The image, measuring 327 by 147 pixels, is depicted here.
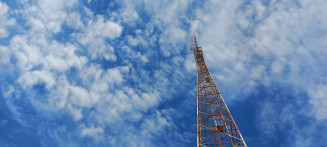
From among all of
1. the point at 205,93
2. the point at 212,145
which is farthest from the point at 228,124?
the point at 205,93

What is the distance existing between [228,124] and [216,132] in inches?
75.7

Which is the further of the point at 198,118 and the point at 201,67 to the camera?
the point at 201,67

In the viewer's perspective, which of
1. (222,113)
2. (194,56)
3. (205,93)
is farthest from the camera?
(194,56)

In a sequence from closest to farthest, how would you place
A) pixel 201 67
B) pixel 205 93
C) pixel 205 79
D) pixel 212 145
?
1. pixel 212 145
2. pixel 205 93
3. pixel 205 79
4. pixel 201 67

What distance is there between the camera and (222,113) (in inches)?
993

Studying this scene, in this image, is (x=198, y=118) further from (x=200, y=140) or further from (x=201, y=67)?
(x=201, y=67)

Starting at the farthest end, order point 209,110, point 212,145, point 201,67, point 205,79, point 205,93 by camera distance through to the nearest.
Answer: point 201,67 → point 205,79 → point 205,93 → point 209,110 → point 212,145

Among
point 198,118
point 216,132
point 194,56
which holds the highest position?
point 194,56

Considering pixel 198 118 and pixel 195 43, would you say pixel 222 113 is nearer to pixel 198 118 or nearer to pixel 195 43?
pixel 198 118

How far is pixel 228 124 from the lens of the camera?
23.2m

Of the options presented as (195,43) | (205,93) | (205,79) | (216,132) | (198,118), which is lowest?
(216,132)

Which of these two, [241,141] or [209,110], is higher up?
[209,110]

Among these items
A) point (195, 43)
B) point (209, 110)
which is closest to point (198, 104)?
point (209, 110)

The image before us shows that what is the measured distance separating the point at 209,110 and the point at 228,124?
4.75m
